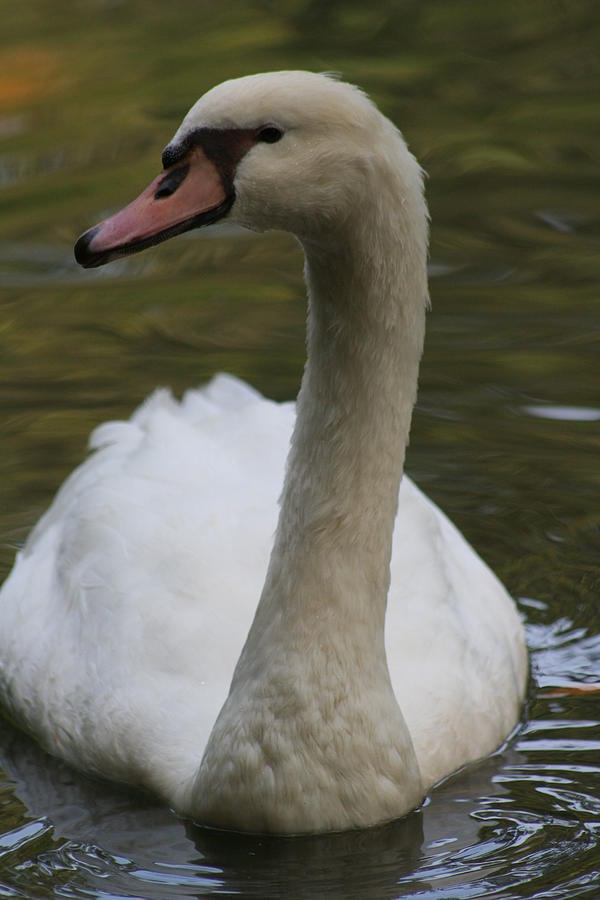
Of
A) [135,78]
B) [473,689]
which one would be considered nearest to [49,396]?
[473,689]

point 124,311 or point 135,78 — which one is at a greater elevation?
point 135,78

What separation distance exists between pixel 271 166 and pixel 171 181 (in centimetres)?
26

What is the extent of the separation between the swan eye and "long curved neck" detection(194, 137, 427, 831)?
0.50m

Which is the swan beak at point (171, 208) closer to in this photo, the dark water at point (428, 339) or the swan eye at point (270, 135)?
the swan eye at point (270, 135)

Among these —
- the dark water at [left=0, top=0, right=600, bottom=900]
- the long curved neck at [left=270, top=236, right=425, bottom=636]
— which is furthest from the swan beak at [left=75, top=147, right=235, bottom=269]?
the dark water at [left=0, top=0, right=600, bottom=900]

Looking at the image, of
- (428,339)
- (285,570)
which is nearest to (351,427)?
(285,570)

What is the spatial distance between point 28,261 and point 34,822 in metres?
5.19

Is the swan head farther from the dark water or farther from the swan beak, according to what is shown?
the dark water

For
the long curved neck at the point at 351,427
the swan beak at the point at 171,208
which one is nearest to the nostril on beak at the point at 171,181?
the swan beak at the point at 171,208

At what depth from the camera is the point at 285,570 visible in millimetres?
5016

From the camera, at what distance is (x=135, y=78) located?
12969mm

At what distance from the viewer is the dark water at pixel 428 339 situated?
5.22m

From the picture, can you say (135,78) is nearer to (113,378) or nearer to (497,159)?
(497,159)

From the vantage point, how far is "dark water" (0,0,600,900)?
5223mm
